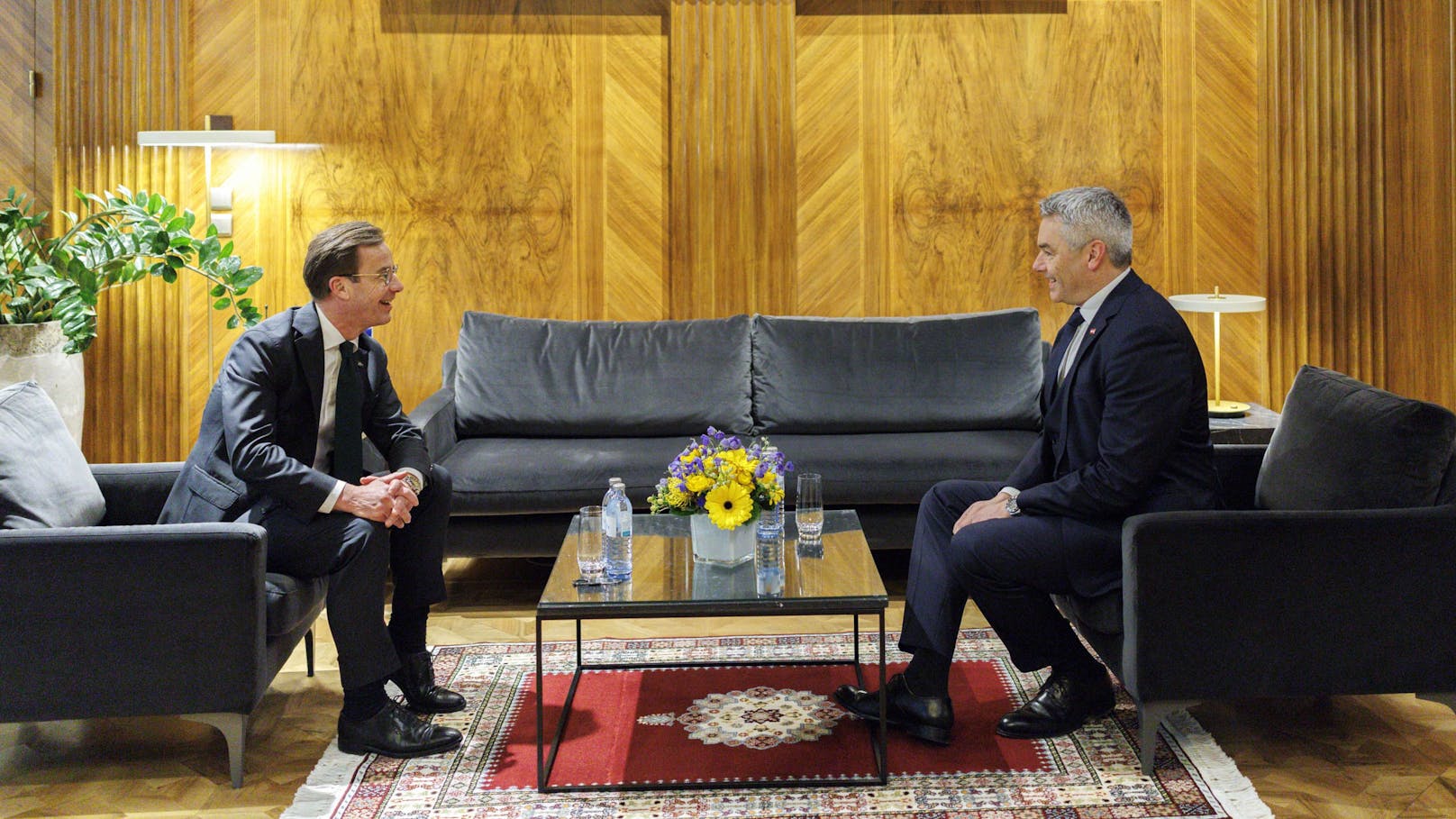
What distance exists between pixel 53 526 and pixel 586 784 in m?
1.34

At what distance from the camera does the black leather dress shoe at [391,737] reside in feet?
9.89

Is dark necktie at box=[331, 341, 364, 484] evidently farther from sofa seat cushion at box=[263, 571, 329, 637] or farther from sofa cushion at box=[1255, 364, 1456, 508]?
sofa cushion at box=[1255, 364, 1456, 508]

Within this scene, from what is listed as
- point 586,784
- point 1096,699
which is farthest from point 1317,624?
point 586,784

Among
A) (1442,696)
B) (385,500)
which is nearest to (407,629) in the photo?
(385,500)

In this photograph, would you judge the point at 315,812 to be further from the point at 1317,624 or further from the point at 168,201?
the point at 168,201

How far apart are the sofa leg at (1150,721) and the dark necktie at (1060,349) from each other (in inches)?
32.2

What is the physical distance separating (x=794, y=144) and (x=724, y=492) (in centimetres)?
283

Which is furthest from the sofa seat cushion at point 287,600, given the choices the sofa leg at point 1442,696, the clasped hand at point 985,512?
the sofa leg at point 1442,696

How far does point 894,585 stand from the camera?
4539mm

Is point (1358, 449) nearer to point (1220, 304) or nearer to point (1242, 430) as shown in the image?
point (1242, 430)

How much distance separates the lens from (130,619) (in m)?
2.74

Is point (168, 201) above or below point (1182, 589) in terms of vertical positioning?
above

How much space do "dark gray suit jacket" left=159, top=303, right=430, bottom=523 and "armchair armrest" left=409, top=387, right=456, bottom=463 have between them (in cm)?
105

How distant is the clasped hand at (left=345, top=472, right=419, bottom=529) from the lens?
304cm
